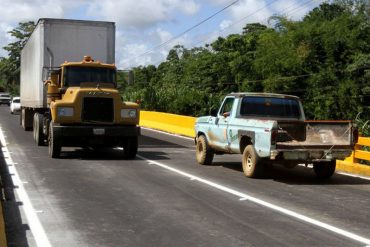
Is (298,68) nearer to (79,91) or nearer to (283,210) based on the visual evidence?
(79,91)

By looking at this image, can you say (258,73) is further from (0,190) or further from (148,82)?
(0,190)

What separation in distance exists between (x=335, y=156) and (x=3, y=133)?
654 inches

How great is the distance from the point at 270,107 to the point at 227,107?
113 cm

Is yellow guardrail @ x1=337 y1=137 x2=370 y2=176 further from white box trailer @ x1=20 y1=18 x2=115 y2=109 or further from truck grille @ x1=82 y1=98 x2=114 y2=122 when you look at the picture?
white box trailer @ x1=20 y1=18 x2=115 y2=109

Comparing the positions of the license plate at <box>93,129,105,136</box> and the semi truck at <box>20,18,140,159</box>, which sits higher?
the semi truck at <box>20,18,140,159</box>

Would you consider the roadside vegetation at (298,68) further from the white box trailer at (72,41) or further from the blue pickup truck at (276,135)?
the blue pickup truck at (276,135)

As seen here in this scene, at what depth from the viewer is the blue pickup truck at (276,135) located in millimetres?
11977

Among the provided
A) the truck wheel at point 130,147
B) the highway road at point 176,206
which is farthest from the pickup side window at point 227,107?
the truck wheel at point 130,147

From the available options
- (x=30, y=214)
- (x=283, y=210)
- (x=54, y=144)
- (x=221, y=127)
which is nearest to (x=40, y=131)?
(x=54, y=144)

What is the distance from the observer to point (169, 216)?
8.27 m

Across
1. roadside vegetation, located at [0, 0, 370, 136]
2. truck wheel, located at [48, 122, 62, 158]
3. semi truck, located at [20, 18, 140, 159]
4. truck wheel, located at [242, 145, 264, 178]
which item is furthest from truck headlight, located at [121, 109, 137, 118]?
roadside vegetation, located at [0, 0, 370, 136]

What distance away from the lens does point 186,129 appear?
88.0 ft

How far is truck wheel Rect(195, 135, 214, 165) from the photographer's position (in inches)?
591

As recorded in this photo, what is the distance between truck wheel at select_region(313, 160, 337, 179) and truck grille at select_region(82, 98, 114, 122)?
582cm
